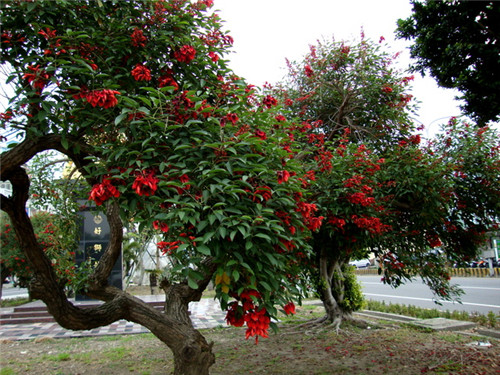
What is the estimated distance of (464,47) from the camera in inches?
153

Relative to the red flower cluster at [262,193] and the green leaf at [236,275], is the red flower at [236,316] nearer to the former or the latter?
the green leaf at [236,275]

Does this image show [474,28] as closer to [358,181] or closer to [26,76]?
[358,181]

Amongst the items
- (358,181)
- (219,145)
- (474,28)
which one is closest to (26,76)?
(219,145)

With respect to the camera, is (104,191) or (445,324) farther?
(445,324)

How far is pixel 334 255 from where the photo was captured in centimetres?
584

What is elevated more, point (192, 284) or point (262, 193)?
point (262, 193)

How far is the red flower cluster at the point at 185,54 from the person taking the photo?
2473 mm

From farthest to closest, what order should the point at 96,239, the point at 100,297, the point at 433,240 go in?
the point at 96,239 → the point at 433,240 → the point at 100,297

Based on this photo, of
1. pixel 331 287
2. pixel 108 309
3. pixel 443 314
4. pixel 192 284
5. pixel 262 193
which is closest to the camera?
pixel 192 284

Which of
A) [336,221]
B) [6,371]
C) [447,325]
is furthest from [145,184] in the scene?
[447,325]

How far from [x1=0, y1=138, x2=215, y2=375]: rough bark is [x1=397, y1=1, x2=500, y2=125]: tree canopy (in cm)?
343

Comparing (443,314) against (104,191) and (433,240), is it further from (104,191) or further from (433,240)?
(104,191)

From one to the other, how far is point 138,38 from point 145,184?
1.20 m

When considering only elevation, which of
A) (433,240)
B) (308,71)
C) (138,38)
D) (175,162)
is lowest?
(433,240)
